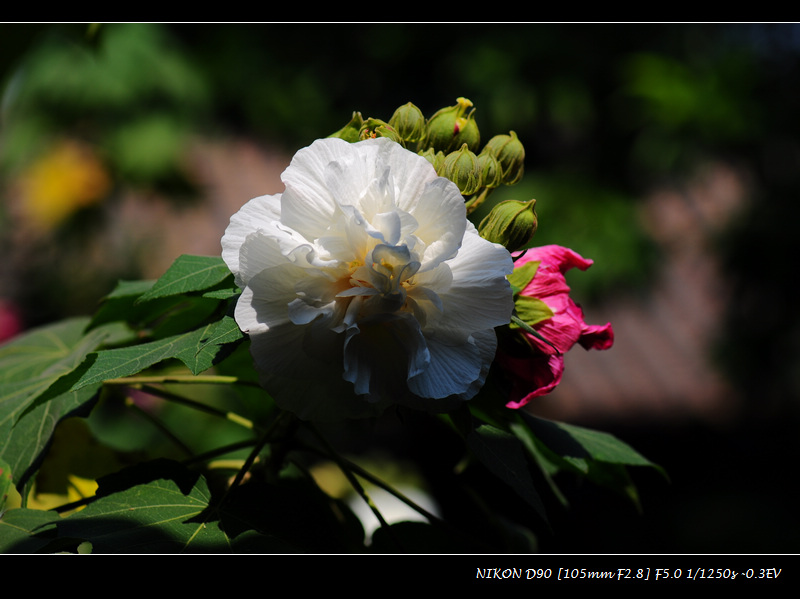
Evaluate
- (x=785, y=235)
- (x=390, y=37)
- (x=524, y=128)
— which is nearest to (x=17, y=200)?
(x=390, y=37)

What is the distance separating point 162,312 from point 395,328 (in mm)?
356

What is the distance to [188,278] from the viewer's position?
1.71ft

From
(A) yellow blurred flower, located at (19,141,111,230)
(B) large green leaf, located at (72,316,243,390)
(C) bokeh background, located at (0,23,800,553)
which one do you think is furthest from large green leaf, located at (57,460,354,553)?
(A) yellow blurred flower, located at (19,141,111,230)

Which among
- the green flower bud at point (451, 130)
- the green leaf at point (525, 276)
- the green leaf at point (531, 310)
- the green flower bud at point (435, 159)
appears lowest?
the green leaf at point (531, 310)

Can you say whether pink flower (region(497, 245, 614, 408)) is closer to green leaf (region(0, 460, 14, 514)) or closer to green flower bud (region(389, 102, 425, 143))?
green flower bud (region(389, 102, 425, 143))

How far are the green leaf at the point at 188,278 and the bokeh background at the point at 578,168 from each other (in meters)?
1.90

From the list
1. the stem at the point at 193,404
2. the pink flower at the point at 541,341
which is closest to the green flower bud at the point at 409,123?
the pink flower at the point at 541,341

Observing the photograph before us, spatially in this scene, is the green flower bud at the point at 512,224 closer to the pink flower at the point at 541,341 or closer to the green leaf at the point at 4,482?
the pink flower at the point at 541,341

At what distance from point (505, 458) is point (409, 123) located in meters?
0.27

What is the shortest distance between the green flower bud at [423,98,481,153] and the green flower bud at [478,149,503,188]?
0.02 metres

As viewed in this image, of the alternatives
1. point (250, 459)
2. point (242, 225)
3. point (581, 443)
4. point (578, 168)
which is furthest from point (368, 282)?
point (578, 168)

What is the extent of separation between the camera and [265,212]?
45 cm

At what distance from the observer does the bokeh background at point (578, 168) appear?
9.37ft

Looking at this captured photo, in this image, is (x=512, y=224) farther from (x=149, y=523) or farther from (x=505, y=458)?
(x=149, y=523)
